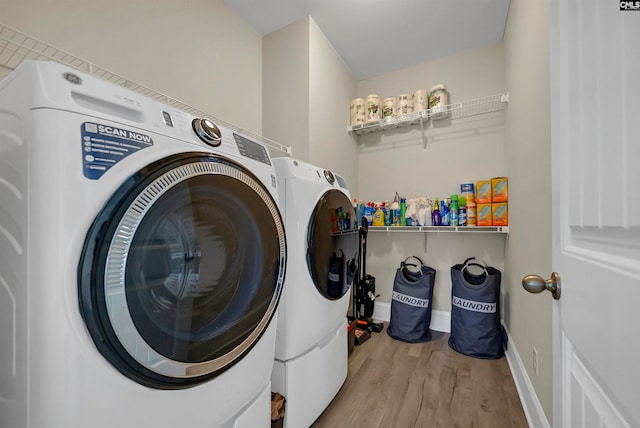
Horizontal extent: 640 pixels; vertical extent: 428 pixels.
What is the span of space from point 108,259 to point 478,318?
2.11 m

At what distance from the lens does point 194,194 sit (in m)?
0.60

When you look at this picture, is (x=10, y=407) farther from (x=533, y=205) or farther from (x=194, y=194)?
(x=533, y=205)

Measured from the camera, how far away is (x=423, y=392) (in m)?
1.42

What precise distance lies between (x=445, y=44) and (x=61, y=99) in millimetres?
2590

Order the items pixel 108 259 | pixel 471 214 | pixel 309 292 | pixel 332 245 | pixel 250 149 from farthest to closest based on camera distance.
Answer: pixel 471 214
pixel 332 245
pixel 309 292
pixel 250 149
pixel 108 259

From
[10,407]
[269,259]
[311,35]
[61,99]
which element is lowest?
[10,407]

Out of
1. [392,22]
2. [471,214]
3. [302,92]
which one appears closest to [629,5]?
[302,92]

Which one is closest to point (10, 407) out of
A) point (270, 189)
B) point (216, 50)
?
point (270, 189)

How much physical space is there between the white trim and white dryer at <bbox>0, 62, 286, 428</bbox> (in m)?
1.31

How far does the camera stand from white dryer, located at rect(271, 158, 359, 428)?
3.30 feet

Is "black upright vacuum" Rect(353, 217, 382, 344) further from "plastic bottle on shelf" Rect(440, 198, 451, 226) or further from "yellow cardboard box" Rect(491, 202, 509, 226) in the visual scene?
"yellow cardboard box" Rect(491, 202, 509, 226)

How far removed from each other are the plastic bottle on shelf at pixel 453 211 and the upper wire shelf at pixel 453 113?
0.75 metres

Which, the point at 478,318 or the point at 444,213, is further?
the point at 444,213

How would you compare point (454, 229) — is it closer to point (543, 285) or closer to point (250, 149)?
point (543, 285)
